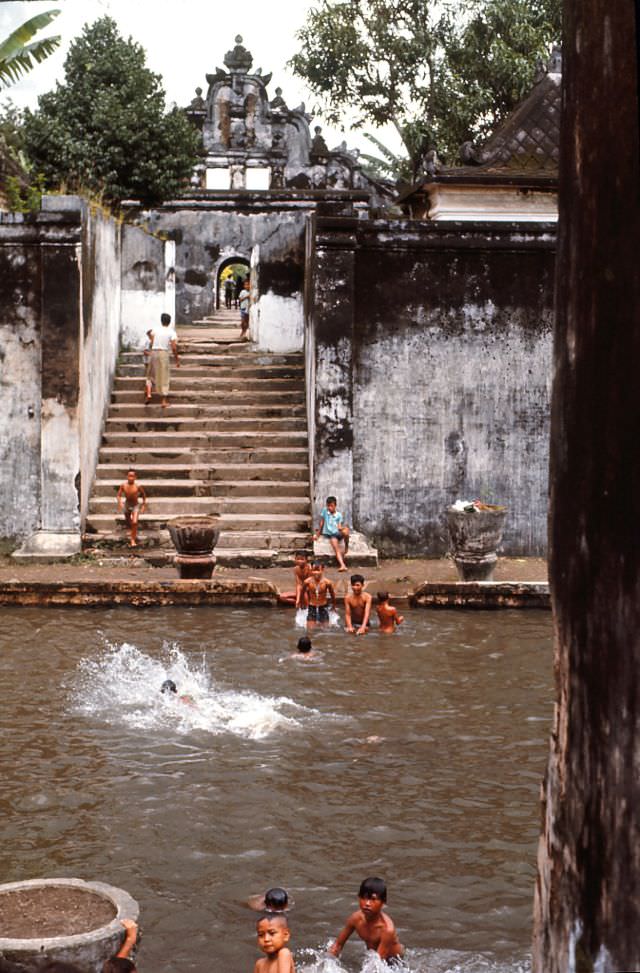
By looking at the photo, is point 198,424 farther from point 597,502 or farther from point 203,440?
point 597,502

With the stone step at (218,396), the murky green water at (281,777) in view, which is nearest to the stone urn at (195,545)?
the murky green water at (281,777)

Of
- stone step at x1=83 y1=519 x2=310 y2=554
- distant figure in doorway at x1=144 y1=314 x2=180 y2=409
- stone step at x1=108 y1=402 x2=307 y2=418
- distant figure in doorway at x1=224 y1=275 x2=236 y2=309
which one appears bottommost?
stone step at x1=83 y1=519 x2=310 y2=554

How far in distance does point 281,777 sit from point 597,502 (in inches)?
224

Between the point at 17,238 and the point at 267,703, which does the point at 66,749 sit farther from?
the point at 17,238

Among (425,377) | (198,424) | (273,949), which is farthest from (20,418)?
(273,949)

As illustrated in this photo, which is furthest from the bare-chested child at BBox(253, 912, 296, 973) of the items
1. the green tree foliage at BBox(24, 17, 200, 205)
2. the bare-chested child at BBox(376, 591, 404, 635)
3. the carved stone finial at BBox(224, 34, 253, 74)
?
the carved stone finial at BBox(224, 34, 253, 74)

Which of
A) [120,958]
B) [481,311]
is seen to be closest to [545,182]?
[481,311]

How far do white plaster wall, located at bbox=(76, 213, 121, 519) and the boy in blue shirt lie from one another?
3.07 m

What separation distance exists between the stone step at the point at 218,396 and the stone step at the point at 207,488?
1836 millimetres

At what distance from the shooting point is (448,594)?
13930 mm

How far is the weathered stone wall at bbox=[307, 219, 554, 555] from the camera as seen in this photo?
16125 mm

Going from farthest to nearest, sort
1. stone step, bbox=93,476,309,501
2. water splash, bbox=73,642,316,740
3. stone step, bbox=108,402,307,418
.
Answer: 1. stone step, bbox=108,402,307,418
2. stone step, bbox=93,476,309,501
3. water splash, bbox=73,642,316,740

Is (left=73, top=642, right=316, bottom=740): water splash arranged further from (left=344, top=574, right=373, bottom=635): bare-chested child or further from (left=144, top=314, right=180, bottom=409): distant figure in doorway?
(left=144, top=314, right=180, bottom=409): distant figure in doorway

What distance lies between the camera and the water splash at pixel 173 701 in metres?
9.88
